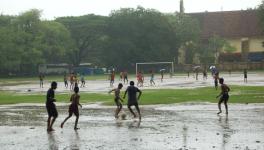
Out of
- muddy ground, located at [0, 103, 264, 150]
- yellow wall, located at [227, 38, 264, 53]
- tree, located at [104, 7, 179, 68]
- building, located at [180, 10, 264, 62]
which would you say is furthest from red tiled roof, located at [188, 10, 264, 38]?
muddy ground, located at [0, 103, 264, 150]

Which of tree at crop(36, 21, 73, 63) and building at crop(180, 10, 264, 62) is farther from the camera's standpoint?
building at crop(180, 10, 264, 62)

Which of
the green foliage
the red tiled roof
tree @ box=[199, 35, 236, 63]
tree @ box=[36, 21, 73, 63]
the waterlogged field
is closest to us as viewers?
the waterlogged field

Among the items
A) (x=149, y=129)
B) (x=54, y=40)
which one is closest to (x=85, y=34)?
(x=54, y=40)

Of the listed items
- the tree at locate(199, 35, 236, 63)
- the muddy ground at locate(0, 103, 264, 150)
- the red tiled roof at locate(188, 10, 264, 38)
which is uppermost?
the red tiled roof at locate(188, 10, 264, 38)

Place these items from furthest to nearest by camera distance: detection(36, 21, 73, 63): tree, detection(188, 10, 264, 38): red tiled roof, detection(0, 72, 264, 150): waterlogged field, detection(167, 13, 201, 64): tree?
detection(188, 10, 264, 38): red tiled roof → detection(167, 13, 201, 64): tree → detection(36, 21, 73, 63): tree → detection(0, 72, 264, 150): waterlogged field

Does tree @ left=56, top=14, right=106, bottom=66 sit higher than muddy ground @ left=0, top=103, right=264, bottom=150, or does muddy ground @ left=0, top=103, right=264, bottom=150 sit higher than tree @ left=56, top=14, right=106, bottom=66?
tree @ left=56, top=14, right=106, bottom=66

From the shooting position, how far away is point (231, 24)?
113438 millimetres

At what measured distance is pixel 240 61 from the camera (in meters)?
106

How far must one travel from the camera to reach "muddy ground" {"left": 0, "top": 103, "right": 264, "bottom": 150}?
15.1 meters

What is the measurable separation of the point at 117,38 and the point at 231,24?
26150 mm

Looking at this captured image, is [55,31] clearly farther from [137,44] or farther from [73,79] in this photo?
[73,79]

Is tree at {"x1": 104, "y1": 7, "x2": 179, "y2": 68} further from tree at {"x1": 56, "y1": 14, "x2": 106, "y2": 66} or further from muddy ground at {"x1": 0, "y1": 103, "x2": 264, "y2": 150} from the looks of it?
muddy ground at {"x1": 0, "y1": 103, "x2": 264, "y2": 150}

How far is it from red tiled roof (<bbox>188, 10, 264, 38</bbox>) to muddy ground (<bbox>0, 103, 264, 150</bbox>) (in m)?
86.1

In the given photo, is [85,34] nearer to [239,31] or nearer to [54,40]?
[54,40]
